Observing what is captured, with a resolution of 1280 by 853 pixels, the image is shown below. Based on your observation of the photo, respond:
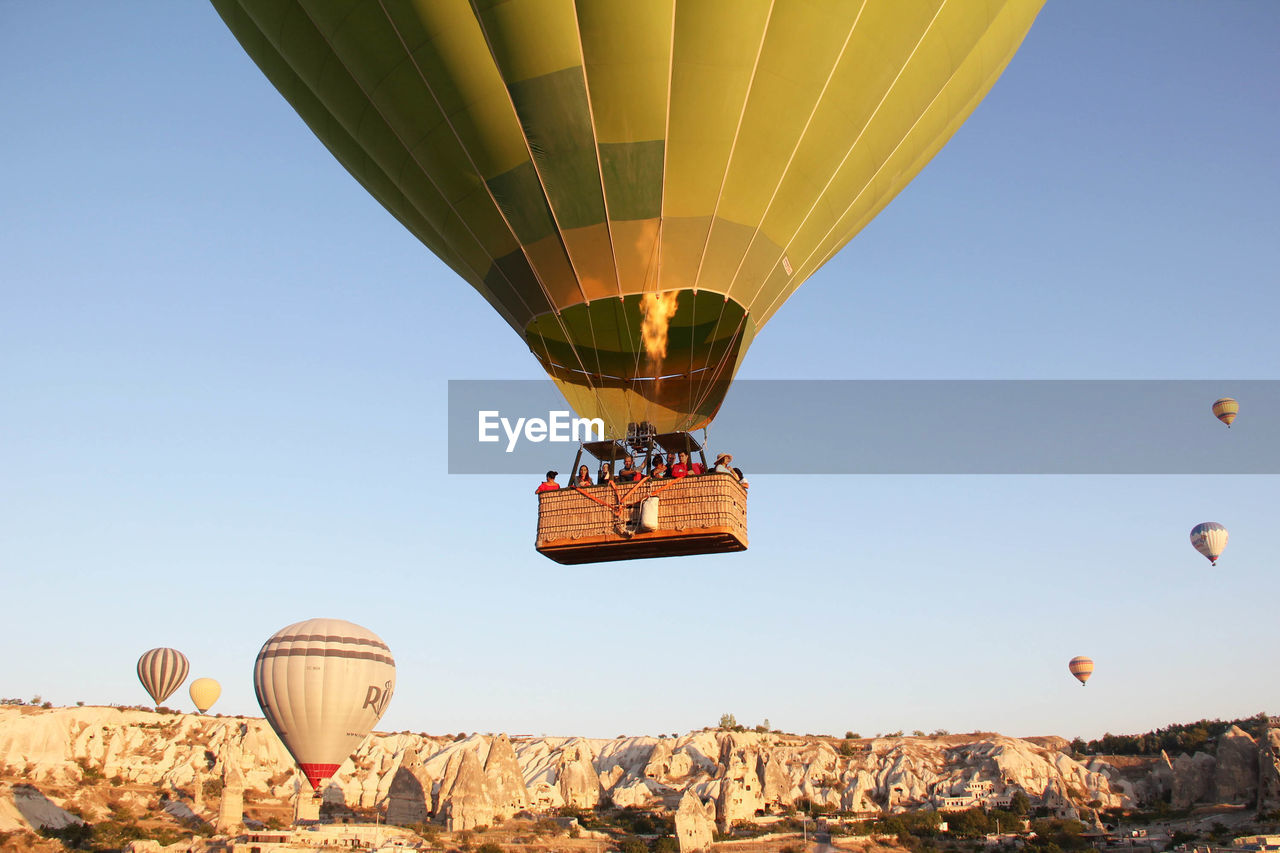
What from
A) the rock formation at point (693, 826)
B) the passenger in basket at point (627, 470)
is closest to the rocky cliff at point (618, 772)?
the rock formation at point (693, 826)

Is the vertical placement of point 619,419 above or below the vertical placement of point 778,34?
below

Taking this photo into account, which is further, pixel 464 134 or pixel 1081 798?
pixel 1081 798

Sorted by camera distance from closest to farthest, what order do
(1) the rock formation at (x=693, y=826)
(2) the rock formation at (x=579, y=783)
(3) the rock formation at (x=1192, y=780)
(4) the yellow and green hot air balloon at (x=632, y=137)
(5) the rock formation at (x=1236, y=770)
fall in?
(4) the yellow and green hot air balloon at (x=632, y=137) → (1) the rock formation at (x=693, y=826) → (5) the rock formation at (x=1236, y=770) → (3) the rock formation at (x=1192, y=780) → (2) the rock formation at (x=579, y=783)

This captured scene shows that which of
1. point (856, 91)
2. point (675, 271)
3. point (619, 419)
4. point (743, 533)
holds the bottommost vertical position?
point (743, 533)

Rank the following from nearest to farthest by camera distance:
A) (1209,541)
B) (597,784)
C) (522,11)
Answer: (522,11) → (1209,541) → (597,784)

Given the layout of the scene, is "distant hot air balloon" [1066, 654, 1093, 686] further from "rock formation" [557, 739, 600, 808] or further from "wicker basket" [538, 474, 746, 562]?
"wicker basket" [538, 474, 746, 562]

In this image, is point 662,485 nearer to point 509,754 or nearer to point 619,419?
point 619,419

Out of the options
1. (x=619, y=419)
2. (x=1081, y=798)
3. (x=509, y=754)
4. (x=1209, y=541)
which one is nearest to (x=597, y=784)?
(x=509, y=754)

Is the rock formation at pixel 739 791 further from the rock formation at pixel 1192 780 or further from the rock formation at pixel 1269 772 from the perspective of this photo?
the rock formation at pixel 1269 772
